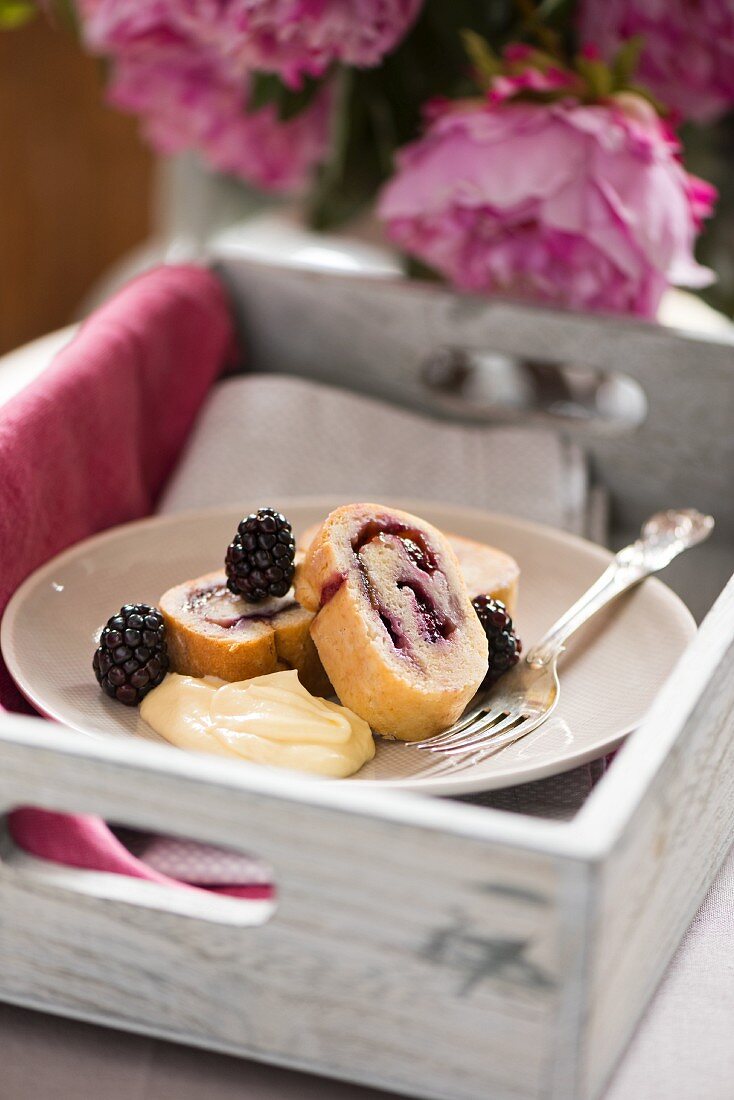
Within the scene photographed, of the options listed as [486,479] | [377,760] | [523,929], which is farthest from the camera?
[486,479]

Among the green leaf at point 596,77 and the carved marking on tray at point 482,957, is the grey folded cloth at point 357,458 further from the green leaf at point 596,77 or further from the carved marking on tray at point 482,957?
the carved marking on tray at point 482,957

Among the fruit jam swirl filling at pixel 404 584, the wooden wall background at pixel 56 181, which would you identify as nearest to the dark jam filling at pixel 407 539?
the fruit jam swirl filling at pixel 404 584

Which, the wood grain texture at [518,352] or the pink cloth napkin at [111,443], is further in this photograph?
the wood grain texture at [518,352]

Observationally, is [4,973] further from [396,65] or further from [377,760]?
[396,65]

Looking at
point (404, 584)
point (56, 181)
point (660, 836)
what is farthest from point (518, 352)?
point (56, 181)

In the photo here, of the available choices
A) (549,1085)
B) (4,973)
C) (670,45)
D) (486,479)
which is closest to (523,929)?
(549,1085)
